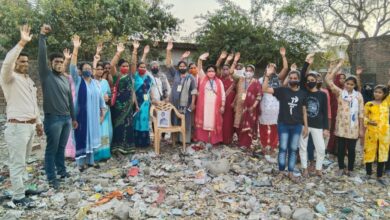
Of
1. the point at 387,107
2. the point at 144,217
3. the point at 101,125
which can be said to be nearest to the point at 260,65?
the point at 387,107

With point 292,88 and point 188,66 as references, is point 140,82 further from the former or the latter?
point 292,88

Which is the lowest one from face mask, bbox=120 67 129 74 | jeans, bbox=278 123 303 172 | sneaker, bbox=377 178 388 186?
sneaker, bbox=377 178 388 186

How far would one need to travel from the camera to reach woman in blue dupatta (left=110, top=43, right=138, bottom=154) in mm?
6219

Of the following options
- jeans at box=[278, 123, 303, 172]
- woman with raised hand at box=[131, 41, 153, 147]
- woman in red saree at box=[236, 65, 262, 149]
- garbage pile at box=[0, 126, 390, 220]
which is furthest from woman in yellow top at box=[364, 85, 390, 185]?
woman with raised hand at box=[131, 41, 153, 147]

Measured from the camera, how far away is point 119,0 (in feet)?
38.4

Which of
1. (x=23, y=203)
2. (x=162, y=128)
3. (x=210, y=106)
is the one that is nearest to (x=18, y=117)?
(x=23, y=203)

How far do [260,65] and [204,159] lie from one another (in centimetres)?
836

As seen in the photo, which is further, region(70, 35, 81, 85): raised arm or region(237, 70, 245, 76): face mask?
region(237, 70, 245, 76): face mask

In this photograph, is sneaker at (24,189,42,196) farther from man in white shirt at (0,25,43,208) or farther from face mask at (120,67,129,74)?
face mask at (120,67,129,74)

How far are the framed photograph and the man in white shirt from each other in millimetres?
2493

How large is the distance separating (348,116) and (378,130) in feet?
1.76

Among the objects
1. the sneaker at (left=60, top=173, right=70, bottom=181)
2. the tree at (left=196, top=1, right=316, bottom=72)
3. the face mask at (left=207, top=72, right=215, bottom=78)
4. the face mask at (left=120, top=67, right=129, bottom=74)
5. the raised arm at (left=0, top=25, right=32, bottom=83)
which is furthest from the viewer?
the tree at (left=196, top=1, right=316, bottom=72)

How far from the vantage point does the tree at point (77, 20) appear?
10727mm

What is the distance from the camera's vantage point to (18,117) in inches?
167
